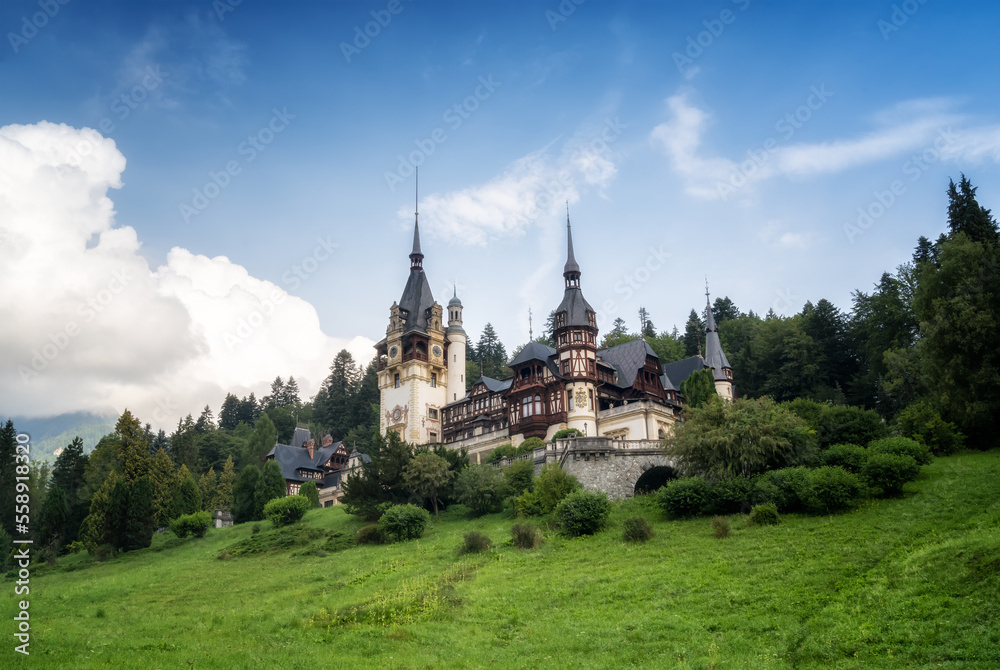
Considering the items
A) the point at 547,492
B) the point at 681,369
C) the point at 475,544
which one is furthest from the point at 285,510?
the point at 681,369

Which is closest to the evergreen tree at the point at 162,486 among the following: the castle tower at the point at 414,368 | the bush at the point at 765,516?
the castle tower at the point at 414,368

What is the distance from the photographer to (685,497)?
3791 centimetres

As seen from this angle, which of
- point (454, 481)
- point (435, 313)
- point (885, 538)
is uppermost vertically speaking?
point (435, 313)

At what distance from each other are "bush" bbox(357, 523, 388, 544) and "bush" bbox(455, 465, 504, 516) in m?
5.77

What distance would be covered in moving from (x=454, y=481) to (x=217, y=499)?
2974 cm

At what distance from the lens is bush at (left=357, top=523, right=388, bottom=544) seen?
141ft

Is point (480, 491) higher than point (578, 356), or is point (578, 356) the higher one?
point (578, 356)

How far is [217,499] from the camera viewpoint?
68312 mm

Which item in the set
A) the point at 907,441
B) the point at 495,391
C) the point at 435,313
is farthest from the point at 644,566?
the point at 435,313

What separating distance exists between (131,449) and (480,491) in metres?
28.6

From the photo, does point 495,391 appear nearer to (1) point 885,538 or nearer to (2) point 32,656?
(1) point 885,538

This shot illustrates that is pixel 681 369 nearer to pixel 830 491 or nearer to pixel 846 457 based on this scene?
pixel 846 457

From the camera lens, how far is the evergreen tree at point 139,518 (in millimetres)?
49531

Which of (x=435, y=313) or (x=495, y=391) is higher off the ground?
(x=435, y=313)
